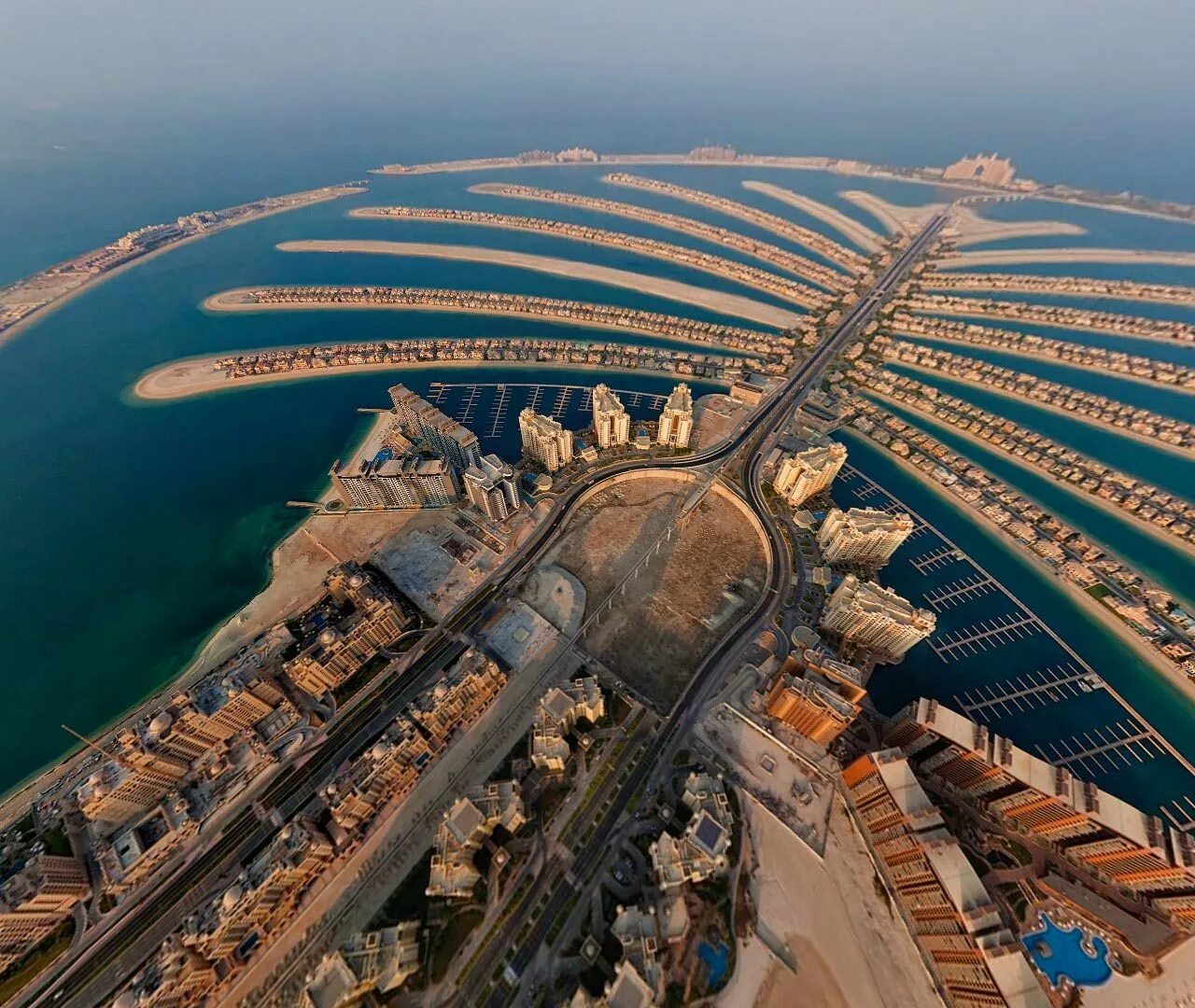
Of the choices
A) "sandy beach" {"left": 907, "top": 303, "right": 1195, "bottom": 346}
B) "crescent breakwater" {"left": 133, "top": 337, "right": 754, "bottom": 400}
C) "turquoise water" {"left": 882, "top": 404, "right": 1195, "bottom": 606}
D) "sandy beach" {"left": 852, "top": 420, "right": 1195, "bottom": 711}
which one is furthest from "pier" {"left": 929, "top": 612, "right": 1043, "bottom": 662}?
"sandy beach" {"left": 907, "top": 303, "right": 1195, "bottom": 346}

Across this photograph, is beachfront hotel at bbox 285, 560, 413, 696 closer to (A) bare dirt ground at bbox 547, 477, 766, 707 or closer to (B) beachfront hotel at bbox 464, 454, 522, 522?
(B) beachfront hotel at bbox 464, 454, 522, 522

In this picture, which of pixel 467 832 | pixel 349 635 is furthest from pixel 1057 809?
pixel 349 635

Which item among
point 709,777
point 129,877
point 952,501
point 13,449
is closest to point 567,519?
point 709,777

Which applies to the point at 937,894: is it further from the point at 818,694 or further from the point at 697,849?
the point at 697,849

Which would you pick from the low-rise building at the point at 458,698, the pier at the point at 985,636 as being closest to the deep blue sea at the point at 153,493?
the pier at the point at 985,636

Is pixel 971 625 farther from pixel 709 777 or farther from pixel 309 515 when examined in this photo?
pixel 309 515

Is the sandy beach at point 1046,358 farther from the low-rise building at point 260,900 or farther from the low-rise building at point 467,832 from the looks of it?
the low-rise building at point 260,900
